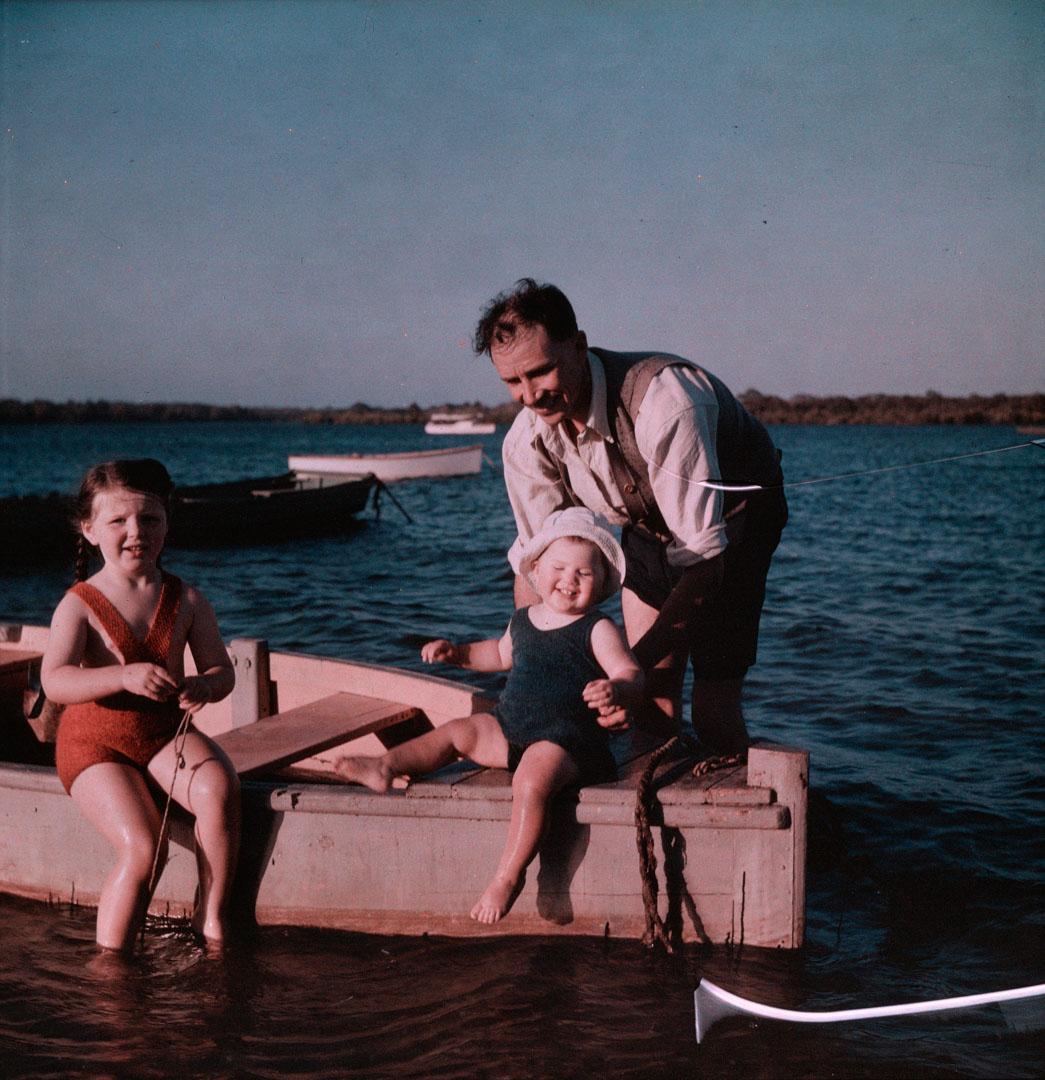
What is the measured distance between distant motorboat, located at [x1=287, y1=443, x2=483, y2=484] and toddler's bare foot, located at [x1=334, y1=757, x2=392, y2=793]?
93.5 ft

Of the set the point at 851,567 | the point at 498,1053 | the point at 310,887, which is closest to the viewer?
the point at 498,1053

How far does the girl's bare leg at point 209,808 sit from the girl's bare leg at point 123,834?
96 millimetres

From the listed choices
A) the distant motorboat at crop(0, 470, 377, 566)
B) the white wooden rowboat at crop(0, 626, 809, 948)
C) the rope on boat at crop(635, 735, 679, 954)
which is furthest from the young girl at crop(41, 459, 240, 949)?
the distant motorboat at crop(0, 470, 377, 566)

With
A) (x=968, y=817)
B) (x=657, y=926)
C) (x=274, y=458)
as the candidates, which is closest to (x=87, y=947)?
(x=657, y=926)

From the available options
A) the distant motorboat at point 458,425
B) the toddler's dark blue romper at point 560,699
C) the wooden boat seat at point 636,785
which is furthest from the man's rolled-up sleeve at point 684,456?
the distant motorboat at point 458,425

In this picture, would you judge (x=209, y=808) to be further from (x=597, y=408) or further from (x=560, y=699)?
(x=597, y=408)

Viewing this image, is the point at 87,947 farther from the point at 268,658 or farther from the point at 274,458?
the point at 274,458

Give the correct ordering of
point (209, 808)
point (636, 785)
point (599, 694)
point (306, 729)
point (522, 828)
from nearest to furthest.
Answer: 1. point (599, 694)
2. point (522, 828)
3. point (636, 785)
4. point (209, 808)
5. point (306, 729)

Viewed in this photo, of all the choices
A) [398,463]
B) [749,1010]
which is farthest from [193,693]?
[398,463]

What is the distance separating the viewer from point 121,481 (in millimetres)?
3262

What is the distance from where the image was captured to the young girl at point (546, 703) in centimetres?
317

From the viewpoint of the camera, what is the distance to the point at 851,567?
51.2 feet

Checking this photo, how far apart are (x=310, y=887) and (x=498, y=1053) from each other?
0.88 metres

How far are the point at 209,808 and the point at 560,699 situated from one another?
3.87ft
